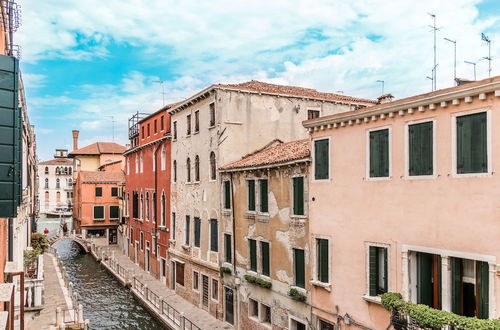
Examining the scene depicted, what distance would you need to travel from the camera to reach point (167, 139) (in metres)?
27.0

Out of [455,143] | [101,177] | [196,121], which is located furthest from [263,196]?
[101,177]

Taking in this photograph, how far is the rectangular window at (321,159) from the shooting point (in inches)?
537

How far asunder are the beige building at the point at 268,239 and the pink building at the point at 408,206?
763 mm

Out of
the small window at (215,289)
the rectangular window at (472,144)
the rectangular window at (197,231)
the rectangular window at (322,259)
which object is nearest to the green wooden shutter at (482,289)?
the rectangular window at (472,144)

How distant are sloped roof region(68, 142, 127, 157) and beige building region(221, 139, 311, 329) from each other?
42796 mm

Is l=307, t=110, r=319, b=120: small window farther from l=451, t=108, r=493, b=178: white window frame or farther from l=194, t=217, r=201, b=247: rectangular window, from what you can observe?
l=451, t=108, r=493, b=178: white window frame

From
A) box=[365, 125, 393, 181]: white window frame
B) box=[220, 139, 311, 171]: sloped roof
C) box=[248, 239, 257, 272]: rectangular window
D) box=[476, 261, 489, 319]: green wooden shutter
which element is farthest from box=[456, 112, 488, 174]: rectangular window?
box=[248, 239, 257, 272]: rectangular window

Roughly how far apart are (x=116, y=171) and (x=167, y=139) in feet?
91.2

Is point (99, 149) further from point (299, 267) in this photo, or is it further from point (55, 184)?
point (299, 267)

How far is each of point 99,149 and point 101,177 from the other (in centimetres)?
1234

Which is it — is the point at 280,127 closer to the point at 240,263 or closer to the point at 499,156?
the point at 240,263

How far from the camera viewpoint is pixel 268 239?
54.4 ft

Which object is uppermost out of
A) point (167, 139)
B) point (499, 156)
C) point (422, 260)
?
point (167, 139)

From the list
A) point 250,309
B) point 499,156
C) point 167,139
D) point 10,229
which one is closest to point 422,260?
point 499,156
